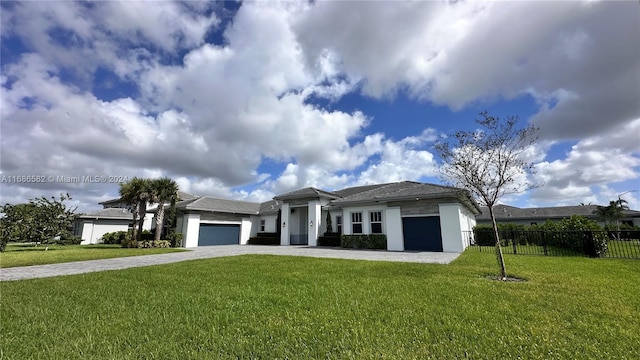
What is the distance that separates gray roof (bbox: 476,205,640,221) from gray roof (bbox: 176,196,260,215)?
33013 millimetres

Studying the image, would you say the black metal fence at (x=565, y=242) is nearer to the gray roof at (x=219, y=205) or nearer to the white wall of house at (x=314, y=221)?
the white wall of house at (x=314, y=221)

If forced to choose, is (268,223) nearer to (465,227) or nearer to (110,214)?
(465,227)

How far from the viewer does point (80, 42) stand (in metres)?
9.97

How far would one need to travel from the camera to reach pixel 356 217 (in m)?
20.3

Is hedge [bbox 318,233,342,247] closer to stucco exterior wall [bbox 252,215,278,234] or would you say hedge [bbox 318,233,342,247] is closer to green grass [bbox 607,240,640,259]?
stucco exterior wall [bbox 252,215,278,234]

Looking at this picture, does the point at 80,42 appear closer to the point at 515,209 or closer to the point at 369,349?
the point at 369,349

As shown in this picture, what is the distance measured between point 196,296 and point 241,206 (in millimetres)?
25005

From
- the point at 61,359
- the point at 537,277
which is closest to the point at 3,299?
the point at 61,359

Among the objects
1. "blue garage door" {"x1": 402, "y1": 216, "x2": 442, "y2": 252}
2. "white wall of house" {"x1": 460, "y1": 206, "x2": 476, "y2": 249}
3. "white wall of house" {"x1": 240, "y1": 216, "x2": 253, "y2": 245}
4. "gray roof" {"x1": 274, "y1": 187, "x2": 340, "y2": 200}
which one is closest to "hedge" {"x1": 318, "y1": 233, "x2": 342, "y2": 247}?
"gray roof" {"x1": 274, "y1": 187, "x2": 340, "y2": 200}

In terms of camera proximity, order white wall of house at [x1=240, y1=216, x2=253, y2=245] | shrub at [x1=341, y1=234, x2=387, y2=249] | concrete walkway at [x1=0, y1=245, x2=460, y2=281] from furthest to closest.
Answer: white wall of house at [x1=240, y1=216, x2=253, y2=245]
shrub at [x1=341, y1=234, x2=387, y2=249]
concrete walkway at [x1=0, y1=245, x2=460, y2=281]

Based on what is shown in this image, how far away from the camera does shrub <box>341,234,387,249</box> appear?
18.6 meters

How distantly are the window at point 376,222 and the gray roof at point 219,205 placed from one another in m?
14.6

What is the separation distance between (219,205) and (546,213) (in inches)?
1865

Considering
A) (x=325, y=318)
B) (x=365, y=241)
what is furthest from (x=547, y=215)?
(x=325, y=318)
